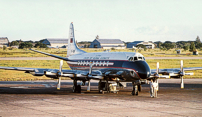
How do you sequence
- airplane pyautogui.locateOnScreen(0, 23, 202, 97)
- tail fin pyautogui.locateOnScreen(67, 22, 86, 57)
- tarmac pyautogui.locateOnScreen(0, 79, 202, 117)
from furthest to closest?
tail fin pyautogui.locateOnScreen(67, 22, 86, 57)
airplane pyautogui.locateOnScreen(0, 23, 202, 97)
tarmac pyautogui.locateOnScreen(0, 79, 202, 117)

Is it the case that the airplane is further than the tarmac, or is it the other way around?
the airplane

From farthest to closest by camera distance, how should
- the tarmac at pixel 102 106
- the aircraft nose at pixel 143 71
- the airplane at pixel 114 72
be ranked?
the airplane at pixel 114 72, the aircraft nose at pixel 143 71, the tarmac at pixel 102 106

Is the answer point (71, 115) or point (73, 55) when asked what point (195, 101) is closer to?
point (71, 115)

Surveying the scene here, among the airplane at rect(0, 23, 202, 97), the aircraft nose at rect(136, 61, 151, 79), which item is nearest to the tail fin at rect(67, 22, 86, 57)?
the airplane at rect(0, 23, 202, 97)

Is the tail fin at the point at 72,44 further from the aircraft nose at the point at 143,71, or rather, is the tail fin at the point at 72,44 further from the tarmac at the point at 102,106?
the aircraft nose at the point at 143,71

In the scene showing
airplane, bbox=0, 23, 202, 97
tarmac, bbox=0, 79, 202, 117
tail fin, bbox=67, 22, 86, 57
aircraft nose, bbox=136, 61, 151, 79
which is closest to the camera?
tarmac, bbox=0, 79, 202, 117

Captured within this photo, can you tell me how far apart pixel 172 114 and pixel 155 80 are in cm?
1170

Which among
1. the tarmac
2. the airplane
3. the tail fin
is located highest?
the tail fin

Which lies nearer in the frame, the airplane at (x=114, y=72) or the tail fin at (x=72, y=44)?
the airplane at (x=114, y=72)

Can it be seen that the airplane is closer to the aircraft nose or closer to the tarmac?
the aircraft nose

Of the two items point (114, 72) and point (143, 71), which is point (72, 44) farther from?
point (143, 71)

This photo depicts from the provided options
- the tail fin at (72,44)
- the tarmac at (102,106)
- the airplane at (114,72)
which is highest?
the tail fin at (72,44)

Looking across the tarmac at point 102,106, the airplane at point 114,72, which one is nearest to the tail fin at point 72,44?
the airplane at point 114,72

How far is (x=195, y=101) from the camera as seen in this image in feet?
96.4
